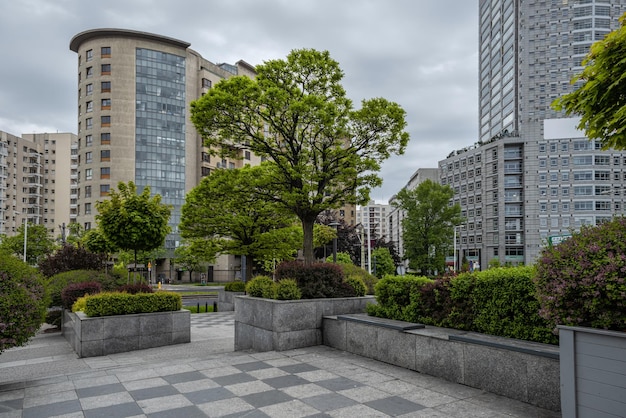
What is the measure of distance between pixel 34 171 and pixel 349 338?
12823 cm

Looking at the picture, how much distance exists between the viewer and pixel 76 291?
1498cm

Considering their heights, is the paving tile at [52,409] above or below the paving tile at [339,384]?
above

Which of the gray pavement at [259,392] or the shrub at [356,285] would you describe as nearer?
the gray pavement at [259,392]

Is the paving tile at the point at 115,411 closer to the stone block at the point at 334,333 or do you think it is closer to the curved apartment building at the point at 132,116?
the stone block at the point at 334,333

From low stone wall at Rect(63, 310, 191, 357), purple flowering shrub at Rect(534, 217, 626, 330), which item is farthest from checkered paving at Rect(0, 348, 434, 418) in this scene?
low stone wall at Rect(63, 310, 191, 357)

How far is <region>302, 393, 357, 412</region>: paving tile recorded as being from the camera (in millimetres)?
5905

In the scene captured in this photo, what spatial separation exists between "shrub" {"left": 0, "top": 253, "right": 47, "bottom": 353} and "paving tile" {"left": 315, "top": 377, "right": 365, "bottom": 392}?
519 centimetres

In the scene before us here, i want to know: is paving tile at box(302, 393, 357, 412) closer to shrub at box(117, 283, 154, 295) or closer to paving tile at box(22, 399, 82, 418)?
paving tile at box(22, 399, 82, 418)

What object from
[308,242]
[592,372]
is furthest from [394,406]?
[308,242]

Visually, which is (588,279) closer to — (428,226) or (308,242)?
(308,242)

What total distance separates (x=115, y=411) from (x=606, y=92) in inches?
289

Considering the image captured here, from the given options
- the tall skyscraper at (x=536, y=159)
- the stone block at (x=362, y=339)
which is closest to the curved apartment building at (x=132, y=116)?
the tall skyscraper at (x=536, y=159)

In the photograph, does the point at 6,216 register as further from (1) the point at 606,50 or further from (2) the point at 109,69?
(1) the point at 606,50

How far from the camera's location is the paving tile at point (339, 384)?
6.83 m
